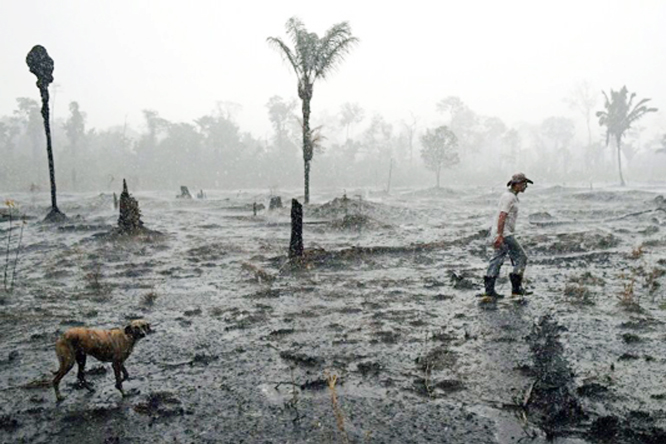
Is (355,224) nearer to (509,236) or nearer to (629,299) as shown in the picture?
(509,236)

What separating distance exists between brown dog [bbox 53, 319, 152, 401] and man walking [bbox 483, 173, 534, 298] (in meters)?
4.68

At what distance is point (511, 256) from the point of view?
6297mm

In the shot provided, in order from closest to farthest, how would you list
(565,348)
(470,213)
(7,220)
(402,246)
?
(565,348), (402,246), (7,220), (470,213)

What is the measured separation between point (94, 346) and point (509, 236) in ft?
17.1

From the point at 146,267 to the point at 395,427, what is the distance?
710 cm

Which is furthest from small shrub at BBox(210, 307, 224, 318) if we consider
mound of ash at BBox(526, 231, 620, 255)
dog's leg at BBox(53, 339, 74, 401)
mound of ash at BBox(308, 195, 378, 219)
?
mound of ash at BBox(308, 195, 378, 219)

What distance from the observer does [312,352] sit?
4.65 meters

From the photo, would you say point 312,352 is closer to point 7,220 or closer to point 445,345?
point 445,345

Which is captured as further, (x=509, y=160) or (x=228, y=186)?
(x=509, y=160)

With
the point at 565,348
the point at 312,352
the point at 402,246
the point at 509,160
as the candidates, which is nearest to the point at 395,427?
the point at 312,352

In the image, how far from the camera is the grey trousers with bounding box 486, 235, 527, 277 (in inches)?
243

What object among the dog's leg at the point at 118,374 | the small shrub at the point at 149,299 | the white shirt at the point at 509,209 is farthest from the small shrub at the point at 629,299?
the small shrub at the point at 149,299

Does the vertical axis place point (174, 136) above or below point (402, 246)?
above

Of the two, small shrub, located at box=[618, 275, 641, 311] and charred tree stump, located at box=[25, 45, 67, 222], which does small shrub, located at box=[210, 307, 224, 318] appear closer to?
small shrub, located at box=[618, 275, 641, 311]
